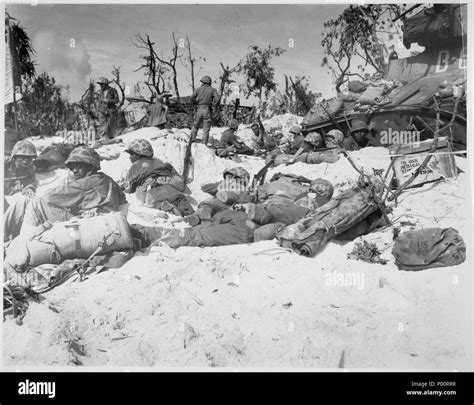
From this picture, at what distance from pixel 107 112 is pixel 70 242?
3.86 m

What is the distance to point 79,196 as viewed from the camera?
625 cm

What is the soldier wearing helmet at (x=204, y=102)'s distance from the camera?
322 inches

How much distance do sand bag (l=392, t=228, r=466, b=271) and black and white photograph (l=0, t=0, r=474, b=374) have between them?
0.02m

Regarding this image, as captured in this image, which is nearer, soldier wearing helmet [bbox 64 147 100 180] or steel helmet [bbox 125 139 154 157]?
soldier wearing helmet [bbox 64 147 100 180]

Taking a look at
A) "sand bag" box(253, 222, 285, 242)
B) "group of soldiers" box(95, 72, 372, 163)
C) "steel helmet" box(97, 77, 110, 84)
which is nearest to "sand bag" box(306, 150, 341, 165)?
"group of soldiers" box(95, 72, 372, 163)

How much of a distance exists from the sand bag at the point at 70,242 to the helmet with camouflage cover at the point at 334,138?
4496mm

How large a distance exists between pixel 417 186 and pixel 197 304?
311cm

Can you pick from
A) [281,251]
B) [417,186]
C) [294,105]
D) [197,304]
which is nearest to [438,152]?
[417,186]

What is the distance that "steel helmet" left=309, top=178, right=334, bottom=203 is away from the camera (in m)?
6.72

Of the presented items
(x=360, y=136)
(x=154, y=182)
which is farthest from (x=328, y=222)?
(x=360, y=136)

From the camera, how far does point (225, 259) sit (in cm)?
559

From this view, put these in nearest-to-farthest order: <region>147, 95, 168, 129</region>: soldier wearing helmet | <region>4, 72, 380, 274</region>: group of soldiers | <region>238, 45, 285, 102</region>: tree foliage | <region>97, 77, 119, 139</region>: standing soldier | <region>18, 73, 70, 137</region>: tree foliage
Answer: <region>4, 72, 380, 274</region>: group of soldiers, <region>238, 45, 285, 102</region>: tree foliage, <region>18, 73, 70, 137</region>: tree foliage, <region>97, 77, 119, 139</region>: standing soldier, <region>147, 95, 168, 129</region>: soldier wearing helmet

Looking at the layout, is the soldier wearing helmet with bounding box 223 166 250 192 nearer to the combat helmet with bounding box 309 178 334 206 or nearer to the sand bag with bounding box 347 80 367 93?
the combat helmet with bounding box 309 178 334 206

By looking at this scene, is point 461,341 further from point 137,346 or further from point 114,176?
point 114,176
